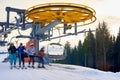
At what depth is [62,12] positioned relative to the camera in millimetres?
18375

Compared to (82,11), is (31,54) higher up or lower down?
lower down

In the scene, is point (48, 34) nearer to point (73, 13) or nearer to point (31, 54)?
point (31, 54)

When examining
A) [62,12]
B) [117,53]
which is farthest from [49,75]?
[117,53]

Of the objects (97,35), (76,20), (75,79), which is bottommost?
(97,35)

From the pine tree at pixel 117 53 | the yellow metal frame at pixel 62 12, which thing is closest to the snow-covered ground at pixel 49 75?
the yellow metal frame at pixel 62 12

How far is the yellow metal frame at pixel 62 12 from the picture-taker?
55.8ft

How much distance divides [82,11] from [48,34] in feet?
34.4

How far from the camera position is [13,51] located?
1922cm

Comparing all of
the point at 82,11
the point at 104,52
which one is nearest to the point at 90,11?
the point at 82,11

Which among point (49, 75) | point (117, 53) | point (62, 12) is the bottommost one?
point (117, 53)

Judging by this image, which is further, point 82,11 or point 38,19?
point 38,19

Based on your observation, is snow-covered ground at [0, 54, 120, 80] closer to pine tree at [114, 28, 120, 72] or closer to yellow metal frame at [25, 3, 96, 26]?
yellow metal frame at [25, 3, 96, 26]

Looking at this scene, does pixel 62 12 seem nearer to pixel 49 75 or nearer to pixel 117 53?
pixel 49 75

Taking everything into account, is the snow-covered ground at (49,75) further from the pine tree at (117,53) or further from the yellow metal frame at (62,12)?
the pine tree at (117,53)
